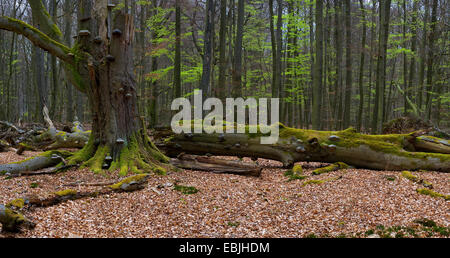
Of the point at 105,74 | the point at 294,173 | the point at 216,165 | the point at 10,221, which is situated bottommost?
the point at 294,173

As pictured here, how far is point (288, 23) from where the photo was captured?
18625 mm

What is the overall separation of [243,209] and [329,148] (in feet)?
11.3

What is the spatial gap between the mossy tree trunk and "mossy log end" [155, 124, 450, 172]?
147 cm

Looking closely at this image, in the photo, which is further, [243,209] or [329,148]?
[329,148]

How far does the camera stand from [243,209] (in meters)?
4.56

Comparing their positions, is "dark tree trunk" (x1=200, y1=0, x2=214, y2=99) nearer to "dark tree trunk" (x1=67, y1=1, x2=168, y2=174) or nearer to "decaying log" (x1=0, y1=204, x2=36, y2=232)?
"dark tree trunk" (x1=67, y1=1, x2=168, y2=174)

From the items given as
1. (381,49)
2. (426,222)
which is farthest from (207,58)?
(426,222)

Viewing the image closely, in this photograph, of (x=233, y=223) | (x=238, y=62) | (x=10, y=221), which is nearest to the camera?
(x=10, y=221)

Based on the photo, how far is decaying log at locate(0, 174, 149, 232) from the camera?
2.99 metres

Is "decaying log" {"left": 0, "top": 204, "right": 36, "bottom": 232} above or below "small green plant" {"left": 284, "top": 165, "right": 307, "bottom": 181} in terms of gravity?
above

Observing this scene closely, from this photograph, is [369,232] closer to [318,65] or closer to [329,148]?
[329,148]

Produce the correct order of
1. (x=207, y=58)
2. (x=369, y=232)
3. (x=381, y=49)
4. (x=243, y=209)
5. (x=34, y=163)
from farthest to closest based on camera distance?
(x=381, y=49) → (x=207, y=58) → (x=34, y=163) → (x=243, y=209) → (x=369, y=232)

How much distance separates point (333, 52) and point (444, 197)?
65.7 ft

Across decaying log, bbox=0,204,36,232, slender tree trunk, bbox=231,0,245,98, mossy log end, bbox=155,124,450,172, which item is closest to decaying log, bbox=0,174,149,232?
decaying log, bbox=0,204,36,232
